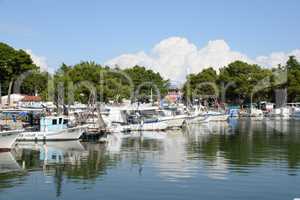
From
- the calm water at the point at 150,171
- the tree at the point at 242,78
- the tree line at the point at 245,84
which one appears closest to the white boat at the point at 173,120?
the calm water at the point at 150,171

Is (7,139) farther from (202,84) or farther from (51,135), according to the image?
(202,84)

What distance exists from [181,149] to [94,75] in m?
55.6

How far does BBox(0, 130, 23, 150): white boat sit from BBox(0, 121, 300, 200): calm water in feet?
2.54

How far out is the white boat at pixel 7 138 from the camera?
3856cm

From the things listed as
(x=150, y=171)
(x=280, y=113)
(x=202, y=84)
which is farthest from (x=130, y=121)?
(x=202, y=84)

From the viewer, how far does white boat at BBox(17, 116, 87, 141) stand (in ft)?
153

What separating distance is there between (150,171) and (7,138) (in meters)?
14.0

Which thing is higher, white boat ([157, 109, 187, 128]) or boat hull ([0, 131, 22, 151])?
white boat ([157, 109, 187, 128])

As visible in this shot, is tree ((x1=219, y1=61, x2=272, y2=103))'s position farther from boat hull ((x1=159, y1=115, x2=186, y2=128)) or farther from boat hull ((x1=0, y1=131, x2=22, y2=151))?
boat hull ((x1=0, y1=131, x2=22, y2=151))

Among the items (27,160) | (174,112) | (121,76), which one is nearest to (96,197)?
(27,160)

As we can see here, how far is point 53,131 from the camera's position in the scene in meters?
47.0

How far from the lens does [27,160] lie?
114 ft

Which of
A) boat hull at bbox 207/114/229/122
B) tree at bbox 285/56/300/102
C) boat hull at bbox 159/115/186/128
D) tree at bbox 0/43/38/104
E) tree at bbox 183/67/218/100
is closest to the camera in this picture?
boat hull at bbox 159/115/186/128

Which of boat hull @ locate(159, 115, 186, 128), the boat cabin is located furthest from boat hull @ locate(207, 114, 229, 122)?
the boat cabin
